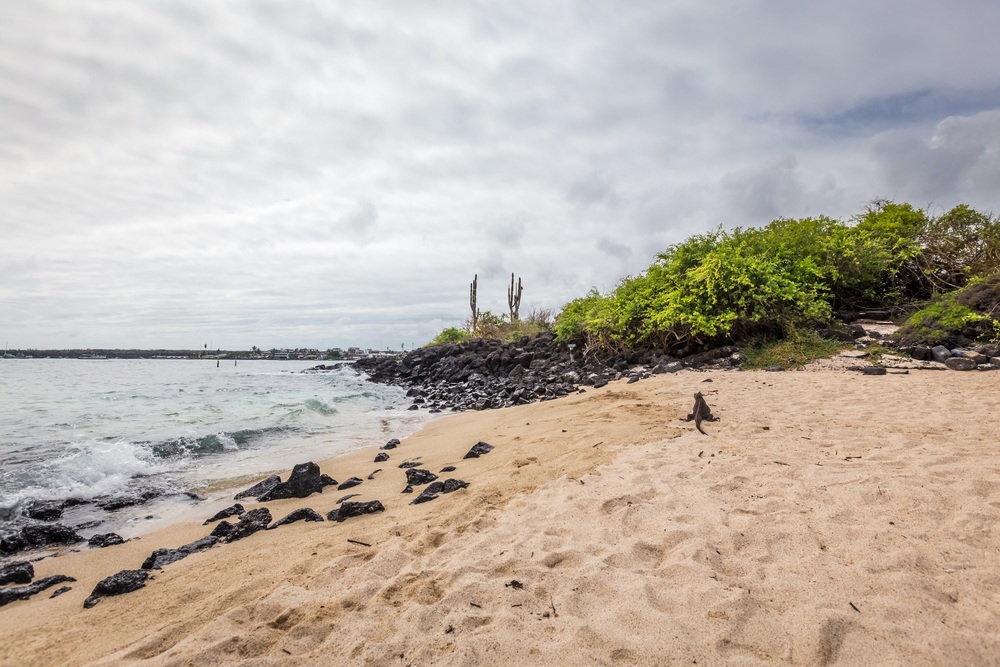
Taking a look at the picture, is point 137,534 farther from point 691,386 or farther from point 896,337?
point 896,337

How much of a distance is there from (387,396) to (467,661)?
18140mm

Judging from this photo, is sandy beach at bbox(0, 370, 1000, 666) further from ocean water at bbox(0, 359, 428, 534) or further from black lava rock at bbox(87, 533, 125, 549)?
ocean water at bbox(0, 359, 428, 534)

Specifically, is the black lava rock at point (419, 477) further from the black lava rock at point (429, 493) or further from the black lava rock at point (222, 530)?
the black lava rock at point (222, 530)

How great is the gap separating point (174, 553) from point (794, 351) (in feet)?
38.5

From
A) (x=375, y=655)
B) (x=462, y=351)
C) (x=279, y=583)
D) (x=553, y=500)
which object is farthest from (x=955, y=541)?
(x=462, y=351)

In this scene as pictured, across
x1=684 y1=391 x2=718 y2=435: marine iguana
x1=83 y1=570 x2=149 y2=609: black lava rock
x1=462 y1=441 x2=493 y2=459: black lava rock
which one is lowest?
x1=83 y1=570 x2=149 y2=609: black lava rock

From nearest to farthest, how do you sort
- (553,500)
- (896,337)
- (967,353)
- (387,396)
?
(553,500) < (967,353) < (896,337) < (387,396)

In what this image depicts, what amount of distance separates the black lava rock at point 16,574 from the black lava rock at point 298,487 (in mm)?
2096

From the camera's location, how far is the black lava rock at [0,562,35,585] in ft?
12.3

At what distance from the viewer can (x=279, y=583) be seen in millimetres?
2883

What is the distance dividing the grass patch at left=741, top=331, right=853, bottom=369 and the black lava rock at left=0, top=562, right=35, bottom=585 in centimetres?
1192

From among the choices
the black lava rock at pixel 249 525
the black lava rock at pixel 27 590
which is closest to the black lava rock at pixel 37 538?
the black lava rock at pixel 27 590

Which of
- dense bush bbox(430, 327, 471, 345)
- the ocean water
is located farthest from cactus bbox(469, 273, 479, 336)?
the ocean water

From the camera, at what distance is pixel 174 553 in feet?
13.1
